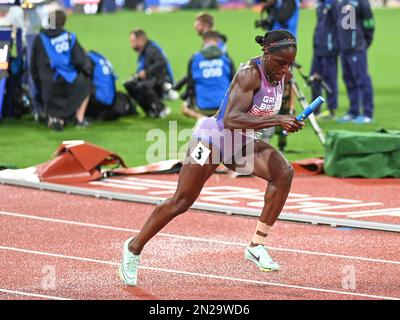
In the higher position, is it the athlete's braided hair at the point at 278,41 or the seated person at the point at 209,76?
the athlete's braided hair at the point at 278,41

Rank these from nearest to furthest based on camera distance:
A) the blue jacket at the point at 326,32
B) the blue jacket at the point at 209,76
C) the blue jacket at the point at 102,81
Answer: the blue jacket at the point at 209,76 → the blue jacket at the point at 102,81 → the blue jacket at the point at 326,32

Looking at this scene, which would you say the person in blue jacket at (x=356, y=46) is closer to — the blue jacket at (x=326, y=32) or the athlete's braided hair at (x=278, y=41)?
the blue jacket at (x=326, y=32)

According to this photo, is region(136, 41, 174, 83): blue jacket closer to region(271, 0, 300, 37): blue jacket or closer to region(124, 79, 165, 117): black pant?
region(124, 79, 165, 117): black pant

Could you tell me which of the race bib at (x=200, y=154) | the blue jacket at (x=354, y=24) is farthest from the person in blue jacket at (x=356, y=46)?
the race bib at (x=200, y=154)

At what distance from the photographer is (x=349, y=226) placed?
1075 cm

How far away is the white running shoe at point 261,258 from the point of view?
29.3 ft

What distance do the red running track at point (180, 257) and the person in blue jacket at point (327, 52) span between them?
683 centimetres

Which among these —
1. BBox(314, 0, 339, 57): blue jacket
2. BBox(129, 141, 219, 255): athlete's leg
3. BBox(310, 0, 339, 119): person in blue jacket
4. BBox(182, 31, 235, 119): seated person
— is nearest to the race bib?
BBox(129, 141, 219, 255): athlete's leg

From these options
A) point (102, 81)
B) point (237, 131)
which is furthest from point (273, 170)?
point (102, 81)

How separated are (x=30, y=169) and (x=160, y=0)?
34.5m

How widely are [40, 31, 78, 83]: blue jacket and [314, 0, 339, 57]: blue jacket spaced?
377cm
